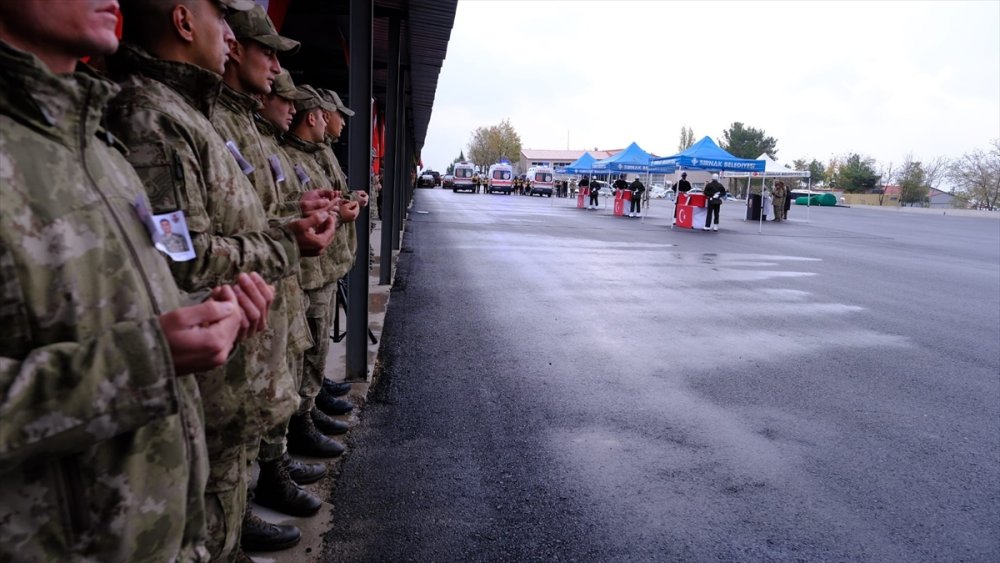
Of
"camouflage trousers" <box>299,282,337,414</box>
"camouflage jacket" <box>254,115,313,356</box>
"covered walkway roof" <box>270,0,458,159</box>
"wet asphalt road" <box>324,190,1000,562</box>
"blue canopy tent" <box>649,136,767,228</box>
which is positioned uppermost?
"covered walkway roof" <box>270,0,458,159</box>

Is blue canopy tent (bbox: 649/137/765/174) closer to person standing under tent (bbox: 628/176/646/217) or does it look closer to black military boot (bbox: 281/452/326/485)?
person standing under tent (bbox: 628/176/646/217)

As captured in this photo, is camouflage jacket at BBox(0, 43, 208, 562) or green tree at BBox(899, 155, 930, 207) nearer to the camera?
camouflage jacket at BBox(0, 43, 208, 562)

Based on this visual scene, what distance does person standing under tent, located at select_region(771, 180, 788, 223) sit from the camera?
94.8 ft

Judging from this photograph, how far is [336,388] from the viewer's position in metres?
4.66

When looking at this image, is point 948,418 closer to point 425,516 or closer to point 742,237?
point 425,516

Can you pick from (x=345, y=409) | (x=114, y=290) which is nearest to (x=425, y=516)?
(x=345, y=409)

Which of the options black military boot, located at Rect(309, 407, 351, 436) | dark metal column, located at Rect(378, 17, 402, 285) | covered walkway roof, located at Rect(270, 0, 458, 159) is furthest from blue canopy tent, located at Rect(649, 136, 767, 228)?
black military boot, located at Rect(309, 407, 351, 436)

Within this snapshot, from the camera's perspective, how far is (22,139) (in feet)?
3.62

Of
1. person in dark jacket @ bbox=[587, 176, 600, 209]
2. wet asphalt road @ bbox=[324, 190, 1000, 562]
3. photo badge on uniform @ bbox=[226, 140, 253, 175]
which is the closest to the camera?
photo badge on uniform @ bbox=[226, 140, 253, 175]

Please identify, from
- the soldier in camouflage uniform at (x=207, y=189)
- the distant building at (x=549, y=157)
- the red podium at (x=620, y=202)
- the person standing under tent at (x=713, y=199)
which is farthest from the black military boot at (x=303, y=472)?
the distant building at (x=549, y=157)

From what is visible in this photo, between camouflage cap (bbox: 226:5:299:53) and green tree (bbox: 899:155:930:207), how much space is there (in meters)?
77.4

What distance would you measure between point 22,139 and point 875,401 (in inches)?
214

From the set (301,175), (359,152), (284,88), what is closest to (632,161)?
(359,152)

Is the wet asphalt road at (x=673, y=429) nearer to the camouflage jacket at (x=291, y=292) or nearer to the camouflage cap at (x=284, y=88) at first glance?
the camouflage jacket at (x=291, y=292)
